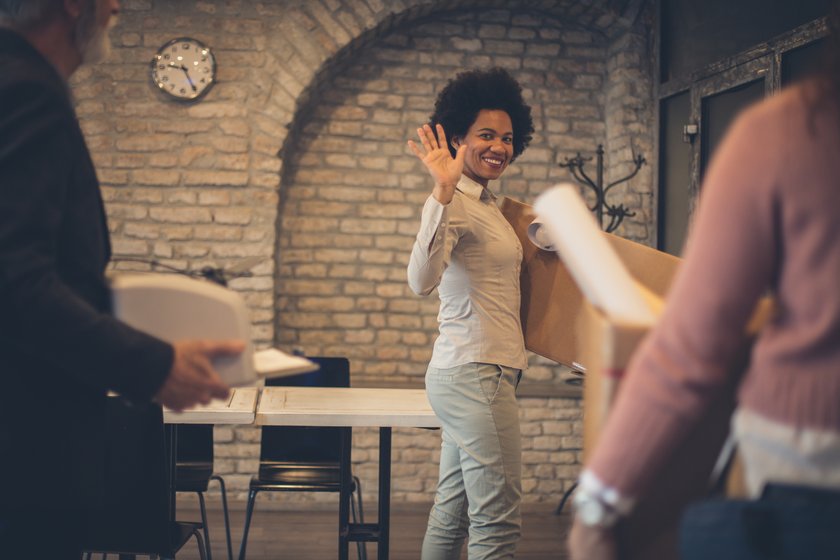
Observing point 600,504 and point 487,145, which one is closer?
point 600,504

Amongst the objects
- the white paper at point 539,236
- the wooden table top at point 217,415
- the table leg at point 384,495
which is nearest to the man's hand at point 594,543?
the white paper at point 539,236

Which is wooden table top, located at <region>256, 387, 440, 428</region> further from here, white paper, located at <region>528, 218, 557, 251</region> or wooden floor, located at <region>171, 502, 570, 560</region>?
wooden floor, located at <region>171, 502, 570, 560</region>

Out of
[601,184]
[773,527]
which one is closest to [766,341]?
[773,527]

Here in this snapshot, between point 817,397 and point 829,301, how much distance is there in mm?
97

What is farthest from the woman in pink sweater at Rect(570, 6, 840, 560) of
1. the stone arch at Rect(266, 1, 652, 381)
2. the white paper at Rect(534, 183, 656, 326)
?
the stone arch at Rect(266, 1, 652, 381)

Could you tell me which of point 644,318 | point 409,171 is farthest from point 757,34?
point 644,318

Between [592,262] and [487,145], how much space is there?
1568mm

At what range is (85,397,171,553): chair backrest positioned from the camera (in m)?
2.35

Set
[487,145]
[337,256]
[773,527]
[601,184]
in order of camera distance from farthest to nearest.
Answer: [337,256], [601,184], [487,145], [773,527]

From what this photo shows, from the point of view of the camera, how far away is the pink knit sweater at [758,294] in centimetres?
84

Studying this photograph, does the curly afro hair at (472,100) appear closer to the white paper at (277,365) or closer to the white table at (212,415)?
the white table at (212,415)

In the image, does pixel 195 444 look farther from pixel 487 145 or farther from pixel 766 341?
pixel 766 341

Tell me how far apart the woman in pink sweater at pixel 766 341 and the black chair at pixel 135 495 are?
174 cm

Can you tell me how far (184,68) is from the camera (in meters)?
4.36
